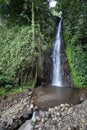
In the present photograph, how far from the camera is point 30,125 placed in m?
7.58

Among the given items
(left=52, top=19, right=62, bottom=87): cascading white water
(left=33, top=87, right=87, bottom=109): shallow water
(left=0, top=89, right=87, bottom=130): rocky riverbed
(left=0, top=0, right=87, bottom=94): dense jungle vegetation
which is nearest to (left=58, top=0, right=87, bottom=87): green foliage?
(left=0, top=0, right=87, bottom=94): dense jungle vegetation

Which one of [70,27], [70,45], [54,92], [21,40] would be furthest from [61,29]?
[54,92]

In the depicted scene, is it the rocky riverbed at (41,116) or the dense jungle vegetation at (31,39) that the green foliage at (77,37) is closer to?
the dense jungle vegetation at (31,39)

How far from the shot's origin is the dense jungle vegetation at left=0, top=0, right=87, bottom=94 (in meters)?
11.3

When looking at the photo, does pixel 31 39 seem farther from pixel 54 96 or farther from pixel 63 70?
pixel 54 96

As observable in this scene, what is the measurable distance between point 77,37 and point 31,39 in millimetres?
3199

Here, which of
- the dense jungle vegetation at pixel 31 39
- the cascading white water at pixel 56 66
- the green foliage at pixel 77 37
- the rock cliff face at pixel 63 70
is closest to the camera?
the dense jungle vegetation at pixel 31 39

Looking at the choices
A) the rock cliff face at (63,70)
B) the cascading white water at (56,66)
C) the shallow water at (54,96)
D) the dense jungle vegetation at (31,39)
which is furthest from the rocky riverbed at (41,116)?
the cascading white water at (56,66)

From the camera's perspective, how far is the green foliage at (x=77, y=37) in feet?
37.8

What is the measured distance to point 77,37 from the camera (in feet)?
43.1

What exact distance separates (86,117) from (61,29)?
952 centimetres

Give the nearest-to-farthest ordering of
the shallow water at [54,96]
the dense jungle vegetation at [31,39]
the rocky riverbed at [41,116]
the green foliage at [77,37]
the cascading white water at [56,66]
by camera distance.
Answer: the rocky riverbed at [41,116], the shallow water at [54,96], the dense jungle vegetation at [31,39], the green foliage at [77,37], the cascading white water at [56,66]

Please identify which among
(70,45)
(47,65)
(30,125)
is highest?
(70,45)

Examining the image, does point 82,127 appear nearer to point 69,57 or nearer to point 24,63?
point 24,63
